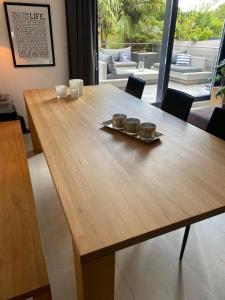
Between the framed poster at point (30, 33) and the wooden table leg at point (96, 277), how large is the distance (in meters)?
2.93

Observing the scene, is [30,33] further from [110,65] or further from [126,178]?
[126,178]

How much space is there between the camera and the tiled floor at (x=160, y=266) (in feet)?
4.33

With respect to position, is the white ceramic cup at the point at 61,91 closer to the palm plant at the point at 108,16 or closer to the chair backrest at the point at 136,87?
the chair backrest at the point at 136,87

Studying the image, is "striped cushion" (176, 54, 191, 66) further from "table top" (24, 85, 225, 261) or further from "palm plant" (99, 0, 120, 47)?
"table top" (24, 85, 225, 261)

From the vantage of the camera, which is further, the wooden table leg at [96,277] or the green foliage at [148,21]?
the green foliage at [148,21]

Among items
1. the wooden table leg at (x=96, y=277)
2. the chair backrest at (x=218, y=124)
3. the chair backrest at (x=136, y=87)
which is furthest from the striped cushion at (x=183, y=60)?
the wooden table leg at (x=96, y=277)

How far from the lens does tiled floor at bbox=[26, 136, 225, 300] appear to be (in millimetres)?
1318

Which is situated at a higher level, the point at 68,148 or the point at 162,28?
the point at 162,28

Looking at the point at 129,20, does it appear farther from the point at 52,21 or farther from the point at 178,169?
the point at 178,169

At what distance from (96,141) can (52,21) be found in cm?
242

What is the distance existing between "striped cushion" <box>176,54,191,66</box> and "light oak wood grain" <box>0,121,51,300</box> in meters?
4.95

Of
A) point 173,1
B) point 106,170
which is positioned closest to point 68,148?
point 106,170

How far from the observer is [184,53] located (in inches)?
212

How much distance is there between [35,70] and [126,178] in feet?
8.99
